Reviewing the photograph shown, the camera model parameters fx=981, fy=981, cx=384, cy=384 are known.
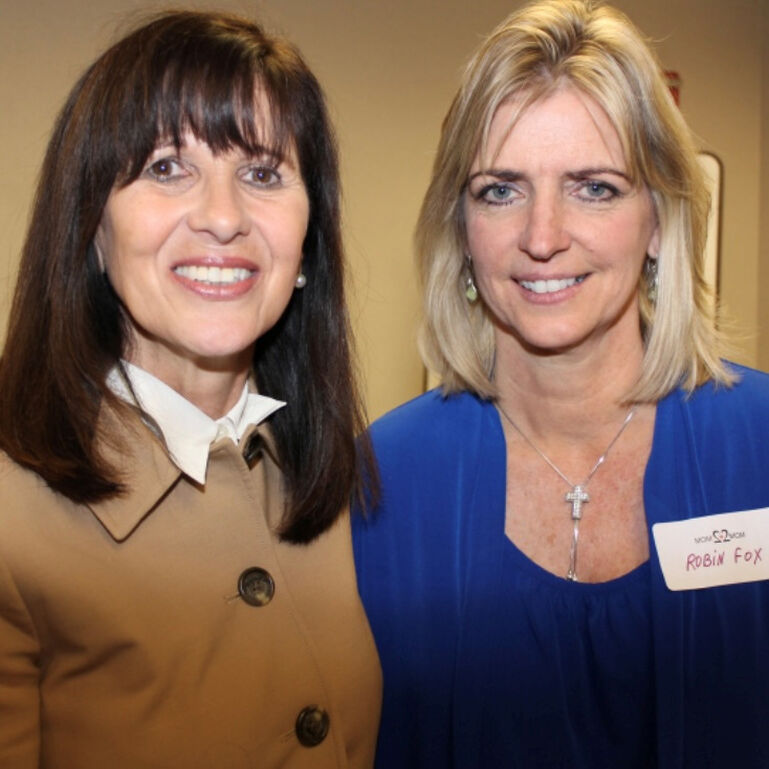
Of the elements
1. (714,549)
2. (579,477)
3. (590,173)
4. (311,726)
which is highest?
(590,173)

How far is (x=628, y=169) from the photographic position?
1.91 m

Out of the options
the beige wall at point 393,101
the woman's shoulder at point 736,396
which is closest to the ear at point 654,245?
the woman's shoulder at point 736,396

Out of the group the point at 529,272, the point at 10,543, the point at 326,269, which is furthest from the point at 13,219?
the point at 10,543

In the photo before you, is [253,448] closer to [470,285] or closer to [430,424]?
[430,424]

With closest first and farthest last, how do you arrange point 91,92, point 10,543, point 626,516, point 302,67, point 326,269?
1. point 10,543
2. point 91,92
3. point 302,67
4. point 326,269
5. point 626,516

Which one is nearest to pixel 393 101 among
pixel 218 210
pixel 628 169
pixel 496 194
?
pixel 496 194

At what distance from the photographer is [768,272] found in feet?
14.6

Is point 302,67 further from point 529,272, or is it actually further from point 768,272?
point 768,272

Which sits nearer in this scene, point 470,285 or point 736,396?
point 736,396

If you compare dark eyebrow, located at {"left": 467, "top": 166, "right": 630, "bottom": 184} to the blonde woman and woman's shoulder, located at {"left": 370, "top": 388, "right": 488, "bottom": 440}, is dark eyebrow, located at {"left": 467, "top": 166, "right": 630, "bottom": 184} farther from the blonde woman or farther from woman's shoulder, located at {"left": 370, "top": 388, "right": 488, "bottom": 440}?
woman's shoulder, located at {"left": 370, "top": 388, "right": 488, "bottom": 440}

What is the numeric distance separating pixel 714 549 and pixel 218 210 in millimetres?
1135

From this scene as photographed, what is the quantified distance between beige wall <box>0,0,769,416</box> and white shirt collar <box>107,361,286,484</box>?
76.0 inches

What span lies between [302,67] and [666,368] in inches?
38.6

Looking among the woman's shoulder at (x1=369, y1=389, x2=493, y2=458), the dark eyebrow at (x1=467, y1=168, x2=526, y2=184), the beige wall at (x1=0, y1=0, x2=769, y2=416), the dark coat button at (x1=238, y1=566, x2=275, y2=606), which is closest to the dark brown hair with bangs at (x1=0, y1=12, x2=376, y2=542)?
the dark coat button at (x1=238, y1=566, x2=275, y2=606)
